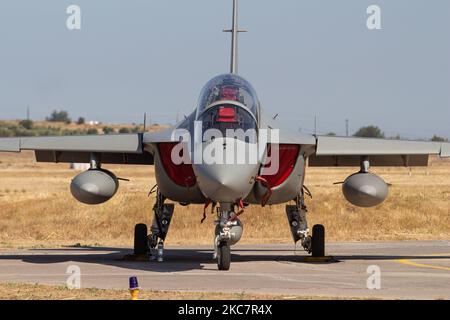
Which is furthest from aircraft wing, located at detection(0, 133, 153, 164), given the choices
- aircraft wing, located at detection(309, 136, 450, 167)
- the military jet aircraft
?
aircraft wing, located at detection(309, 136, 450, 167)

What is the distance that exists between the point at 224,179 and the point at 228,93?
227 cm

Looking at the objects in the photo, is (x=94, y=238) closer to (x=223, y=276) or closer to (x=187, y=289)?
(x=223, y=276)

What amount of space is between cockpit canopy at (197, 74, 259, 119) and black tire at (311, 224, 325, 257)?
4.00 metres

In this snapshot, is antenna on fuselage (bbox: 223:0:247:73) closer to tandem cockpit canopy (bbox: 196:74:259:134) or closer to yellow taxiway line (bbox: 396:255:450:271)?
tandem cockpit canopy (bbox: 196:74:259:134)

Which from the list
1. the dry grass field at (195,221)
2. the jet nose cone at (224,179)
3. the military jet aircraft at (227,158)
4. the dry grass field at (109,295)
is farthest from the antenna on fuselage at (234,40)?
the dry grass field at (109,295)

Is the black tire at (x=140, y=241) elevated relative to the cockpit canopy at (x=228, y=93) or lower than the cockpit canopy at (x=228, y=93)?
lower

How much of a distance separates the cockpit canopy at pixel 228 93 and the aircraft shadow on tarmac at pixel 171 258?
3.14 m

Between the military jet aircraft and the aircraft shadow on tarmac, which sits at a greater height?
the military jet aircraft

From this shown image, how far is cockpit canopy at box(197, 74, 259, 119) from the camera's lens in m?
16.7

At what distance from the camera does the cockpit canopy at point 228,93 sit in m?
16.7

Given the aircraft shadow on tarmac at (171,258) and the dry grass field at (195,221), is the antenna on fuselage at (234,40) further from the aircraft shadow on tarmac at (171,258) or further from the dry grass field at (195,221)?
the dry grass field at (195,221)

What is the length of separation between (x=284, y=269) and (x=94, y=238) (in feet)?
40.4

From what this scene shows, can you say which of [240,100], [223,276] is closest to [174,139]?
[240,100]
